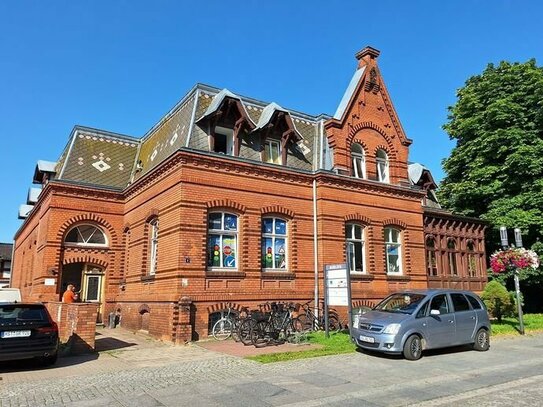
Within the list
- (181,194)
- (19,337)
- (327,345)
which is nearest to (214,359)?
(327,345)

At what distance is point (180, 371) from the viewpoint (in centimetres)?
1002

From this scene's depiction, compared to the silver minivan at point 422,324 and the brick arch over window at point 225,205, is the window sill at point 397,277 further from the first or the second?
the brick arch over window at point 225,205

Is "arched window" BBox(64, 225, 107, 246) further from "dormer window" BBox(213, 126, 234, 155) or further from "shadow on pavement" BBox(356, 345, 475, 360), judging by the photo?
"shadow on pavement" BBox(356, 345, 475, 360)

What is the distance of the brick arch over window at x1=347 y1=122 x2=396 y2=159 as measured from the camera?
19.9 meters

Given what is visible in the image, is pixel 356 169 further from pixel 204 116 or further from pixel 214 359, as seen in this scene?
pixel 214 359

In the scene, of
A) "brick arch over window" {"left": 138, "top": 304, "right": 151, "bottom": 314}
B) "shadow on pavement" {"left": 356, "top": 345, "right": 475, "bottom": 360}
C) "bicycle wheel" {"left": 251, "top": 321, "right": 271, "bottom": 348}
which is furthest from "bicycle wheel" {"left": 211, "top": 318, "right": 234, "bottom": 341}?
"shadow on pavement" {"left": 356, "top": 345, "right": 475, "bottom": 360}

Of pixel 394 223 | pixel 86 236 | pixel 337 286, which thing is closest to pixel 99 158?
pixel 86 236

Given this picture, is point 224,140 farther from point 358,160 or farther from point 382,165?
point 382,165

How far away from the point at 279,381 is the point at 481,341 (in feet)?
23.6

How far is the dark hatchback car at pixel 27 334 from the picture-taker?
32.8ft

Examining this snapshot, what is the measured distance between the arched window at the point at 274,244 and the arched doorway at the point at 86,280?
28.2 feet

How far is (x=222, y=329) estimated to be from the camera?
1516cm

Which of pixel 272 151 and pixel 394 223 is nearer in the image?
pixel 272 151

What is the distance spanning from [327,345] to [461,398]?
5797 millimetres
